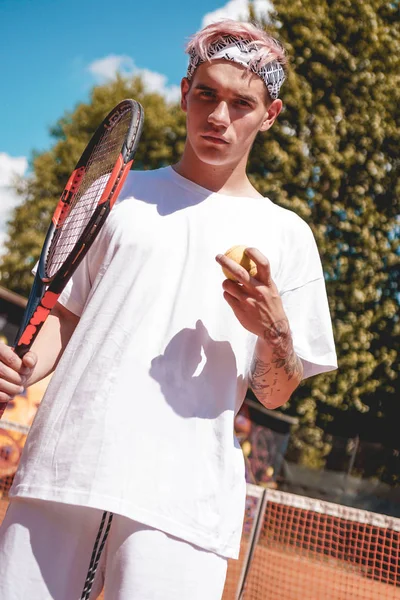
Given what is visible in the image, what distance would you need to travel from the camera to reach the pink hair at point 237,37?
2.26 m

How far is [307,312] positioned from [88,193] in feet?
2.78

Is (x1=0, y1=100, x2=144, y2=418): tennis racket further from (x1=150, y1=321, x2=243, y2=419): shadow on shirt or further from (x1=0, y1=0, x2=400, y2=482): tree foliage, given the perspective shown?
(x1=0, y1=0, x2=400, y2=482): tree foliage

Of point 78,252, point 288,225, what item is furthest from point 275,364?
point 78,252

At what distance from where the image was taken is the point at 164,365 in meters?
1.88

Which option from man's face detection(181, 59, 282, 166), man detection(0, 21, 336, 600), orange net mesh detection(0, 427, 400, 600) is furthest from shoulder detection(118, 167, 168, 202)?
orange net mesh detection(0, 427, 400, 600)

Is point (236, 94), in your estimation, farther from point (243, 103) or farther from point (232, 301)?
point (232, 301)

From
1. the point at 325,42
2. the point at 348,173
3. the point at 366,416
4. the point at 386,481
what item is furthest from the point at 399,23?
the point at 386,481

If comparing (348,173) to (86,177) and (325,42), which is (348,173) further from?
(86,177)

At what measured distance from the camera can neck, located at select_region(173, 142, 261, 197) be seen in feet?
7.52

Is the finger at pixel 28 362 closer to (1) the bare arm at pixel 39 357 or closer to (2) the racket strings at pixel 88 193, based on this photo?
(1) the bare arm at pixel 39 357

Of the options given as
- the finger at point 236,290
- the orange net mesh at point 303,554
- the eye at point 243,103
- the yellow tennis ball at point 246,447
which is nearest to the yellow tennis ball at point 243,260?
the finger at point 236,290

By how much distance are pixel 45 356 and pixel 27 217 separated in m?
26.8

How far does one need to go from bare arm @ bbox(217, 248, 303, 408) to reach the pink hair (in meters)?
0.82

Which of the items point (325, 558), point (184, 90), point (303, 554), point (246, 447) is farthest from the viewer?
point (246, 447)
